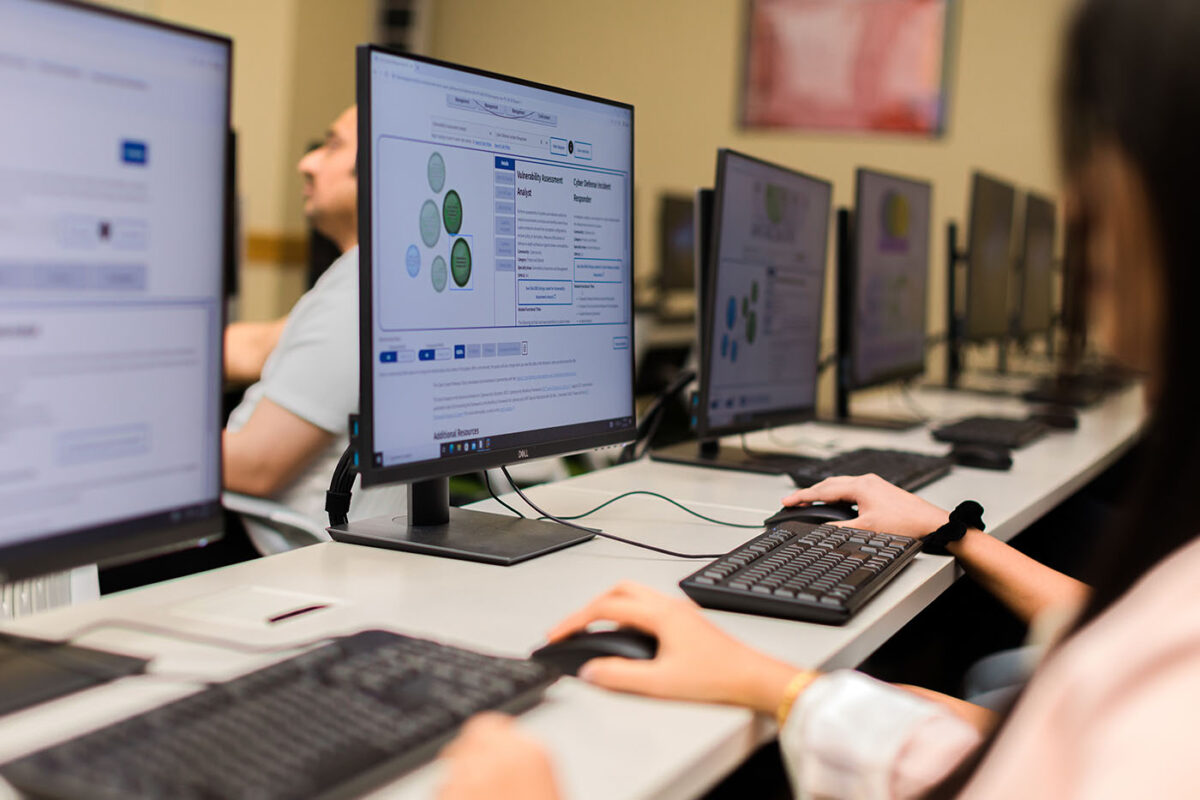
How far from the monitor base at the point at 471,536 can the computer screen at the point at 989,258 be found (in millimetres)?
1791

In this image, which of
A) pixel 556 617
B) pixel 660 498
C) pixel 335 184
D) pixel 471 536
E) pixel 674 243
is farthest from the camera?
pixel 674 243

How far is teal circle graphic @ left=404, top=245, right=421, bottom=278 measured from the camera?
1.07 meters

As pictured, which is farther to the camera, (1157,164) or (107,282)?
(107,282)

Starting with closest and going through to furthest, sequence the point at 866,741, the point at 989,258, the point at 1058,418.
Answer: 1. the point at 866,741
2. the point at 1058,418
3. the point at 989,258

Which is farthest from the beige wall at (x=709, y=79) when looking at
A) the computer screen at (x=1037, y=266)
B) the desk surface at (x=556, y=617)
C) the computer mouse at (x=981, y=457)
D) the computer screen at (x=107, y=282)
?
the computer screen at (x=107, y=282)

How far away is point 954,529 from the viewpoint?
121cm

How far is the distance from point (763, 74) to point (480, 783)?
492 centimetres

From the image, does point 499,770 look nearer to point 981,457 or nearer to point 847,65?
point 981,457

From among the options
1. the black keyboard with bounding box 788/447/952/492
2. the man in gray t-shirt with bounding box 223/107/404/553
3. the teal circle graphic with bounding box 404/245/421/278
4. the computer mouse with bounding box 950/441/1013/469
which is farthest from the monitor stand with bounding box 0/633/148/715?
the computer mouse with bounding box 950/441/1013/469

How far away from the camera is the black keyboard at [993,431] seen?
2066 millimetres

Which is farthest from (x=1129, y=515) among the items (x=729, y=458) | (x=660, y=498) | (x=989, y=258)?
(x=989, y=258)

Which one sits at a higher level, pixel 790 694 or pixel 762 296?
pixel 762 296

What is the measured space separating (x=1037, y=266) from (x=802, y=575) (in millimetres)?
2653

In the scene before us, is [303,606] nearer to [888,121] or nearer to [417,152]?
[417,152]
